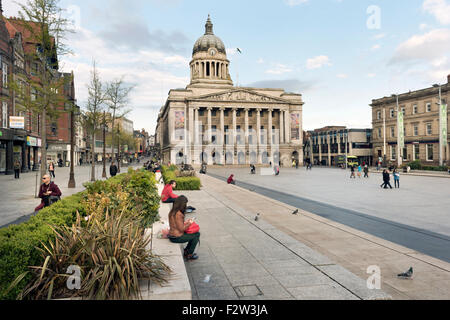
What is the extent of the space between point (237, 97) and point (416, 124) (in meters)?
44.2

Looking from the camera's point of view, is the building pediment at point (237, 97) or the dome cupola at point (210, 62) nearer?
the building pediment at point (237, 97)

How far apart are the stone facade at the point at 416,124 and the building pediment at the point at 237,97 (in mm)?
29601

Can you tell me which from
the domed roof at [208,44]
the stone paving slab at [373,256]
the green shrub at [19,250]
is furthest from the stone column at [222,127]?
the green shrub at [19,250]

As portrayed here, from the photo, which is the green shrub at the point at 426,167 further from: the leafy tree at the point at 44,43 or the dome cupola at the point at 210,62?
the dome cupola at the point at 210,62

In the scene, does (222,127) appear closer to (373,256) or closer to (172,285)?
(373,256)

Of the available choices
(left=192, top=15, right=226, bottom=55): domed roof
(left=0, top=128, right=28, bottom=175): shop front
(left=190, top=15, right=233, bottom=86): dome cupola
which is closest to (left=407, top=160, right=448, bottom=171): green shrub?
(left=0, top=128, right=28, bottom=175): shop front

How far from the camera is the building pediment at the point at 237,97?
273 feet

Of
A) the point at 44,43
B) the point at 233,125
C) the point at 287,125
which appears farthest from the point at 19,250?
the point at 287,125

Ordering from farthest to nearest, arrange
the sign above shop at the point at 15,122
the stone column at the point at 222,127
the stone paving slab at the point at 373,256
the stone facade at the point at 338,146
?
the stone column at the point at 222,127 < the stone facade at the point at 338,146 < the sign above shop at the point at 15,122 < the stone paving slab at the point at 373,256

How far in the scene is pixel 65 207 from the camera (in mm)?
6941

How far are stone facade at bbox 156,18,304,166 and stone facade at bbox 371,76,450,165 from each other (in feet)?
86.1

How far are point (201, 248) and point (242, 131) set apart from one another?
265ft
